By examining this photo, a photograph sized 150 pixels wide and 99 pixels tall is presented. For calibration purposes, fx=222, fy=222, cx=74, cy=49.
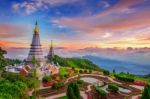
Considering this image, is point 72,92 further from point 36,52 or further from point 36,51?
point 36,51

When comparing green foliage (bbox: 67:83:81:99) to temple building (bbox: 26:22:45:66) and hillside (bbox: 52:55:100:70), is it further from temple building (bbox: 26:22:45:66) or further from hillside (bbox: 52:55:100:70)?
hillside (bbox: 52:55:100:70)

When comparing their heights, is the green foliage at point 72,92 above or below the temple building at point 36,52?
below

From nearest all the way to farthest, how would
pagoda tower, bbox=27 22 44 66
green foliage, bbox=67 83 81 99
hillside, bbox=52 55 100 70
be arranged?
green foliage, bbox=67 83 81 99 < pagoda tower, bbox=27 22 44 66 < hillside, bbox=52 55 100 70

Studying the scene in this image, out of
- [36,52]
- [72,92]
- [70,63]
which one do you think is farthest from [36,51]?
[70,63]

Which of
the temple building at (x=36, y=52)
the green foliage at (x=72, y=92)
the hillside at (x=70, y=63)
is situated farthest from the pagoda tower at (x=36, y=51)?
the green foliage at (x=72, y=92)

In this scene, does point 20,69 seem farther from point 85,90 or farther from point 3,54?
point 85,90

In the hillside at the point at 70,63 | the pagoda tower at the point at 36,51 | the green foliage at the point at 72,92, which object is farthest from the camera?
the hillside at the point at 70,63

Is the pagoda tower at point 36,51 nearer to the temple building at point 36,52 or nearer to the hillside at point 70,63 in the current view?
the temple building at point 36,52

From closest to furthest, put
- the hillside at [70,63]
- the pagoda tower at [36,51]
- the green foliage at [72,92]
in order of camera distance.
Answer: the green foliage at [72,92] < the pagoda tower at [36,51] < the hillside at [70,63]

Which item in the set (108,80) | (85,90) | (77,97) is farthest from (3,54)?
(108,80)

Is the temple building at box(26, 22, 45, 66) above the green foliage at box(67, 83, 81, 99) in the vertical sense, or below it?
above

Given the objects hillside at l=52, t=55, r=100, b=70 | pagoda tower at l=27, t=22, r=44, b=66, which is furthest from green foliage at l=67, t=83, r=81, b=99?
hillside at l=52, t=55, r=100, b=70

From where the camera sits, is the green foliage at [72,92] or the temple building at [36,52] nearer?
the green foliage at [72,92]

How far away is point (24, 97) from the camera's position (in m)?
23.7
